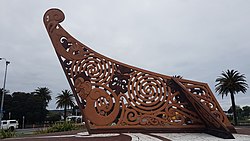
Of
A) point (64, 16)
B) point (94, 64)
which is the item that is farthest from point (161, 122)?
point (64, 16)

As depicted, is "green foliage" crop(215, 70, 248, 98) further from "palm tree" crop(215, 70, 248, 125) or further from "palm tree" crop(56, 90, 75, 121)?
"palm tree" crop(56, 90, 75, 121)

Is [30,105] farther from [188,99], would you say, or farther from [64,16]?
[188,99]

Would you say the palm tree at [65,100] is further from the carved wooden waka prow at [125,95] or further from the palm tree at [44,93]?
the carved wooden waka prow at [125,95]

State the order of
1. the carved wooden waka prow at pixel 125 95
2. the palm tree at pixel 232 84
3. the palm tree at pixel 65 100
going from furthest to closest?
the palm tree at pixel 65 100 < the palm tree at pixel 232 84 < the carved wooden waka prow at pixel 125 95

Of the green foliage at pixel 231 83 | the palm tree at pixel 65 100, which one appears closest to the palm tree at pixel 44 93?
the palm tree at pixel 65 100

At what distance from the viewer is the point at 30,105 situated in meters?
35.1

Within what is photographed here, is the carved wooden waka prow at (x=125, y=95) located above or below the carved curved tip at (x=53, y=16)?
below

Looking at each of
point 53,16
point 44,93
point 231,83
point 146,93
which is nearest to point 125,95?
point 146,93

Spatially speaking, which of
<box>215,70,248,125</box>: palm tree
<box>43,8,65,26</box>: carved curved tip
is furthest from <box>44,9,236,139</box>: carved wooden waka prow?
<box>215,70,248,125</box>: palm tree

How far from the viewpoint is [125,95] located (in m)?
9.44

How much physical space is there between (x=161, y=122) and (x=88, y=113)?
311 cm

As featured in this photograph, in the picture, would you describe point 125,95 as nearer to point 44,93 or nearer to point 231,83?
point 231,83

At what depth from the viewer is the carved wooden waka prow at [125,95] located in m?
9.08

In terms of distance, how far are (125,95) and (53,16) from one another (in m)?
4.85
